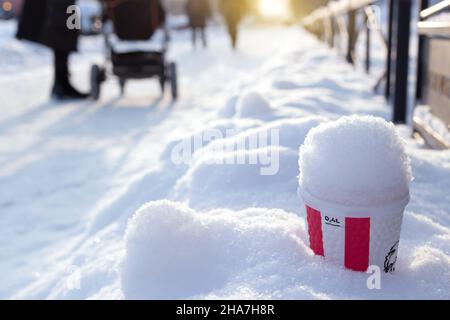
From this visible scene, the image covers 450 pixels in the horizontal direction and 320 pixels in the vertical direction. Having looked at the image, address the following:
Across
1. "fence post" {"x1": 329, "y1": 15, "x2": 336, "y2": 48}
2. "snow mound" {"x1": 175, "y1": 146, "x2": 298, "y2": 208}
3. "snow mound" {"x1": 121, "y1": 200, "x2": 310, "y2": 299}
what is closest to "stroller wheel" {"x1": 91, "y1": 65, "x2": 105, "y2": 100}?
"snow mound" {"x1": 175, "y1": 146, "x2": 298, "y2": 208}

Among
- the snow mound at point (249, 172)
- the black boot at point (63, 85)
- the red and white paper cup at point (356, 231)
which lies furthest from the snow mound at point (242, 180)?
the black boot at point (63, 85)

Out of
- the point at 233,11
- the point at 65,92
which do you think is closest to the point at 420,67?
the point at 65,92

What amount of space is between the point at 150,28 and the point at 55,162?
287cm

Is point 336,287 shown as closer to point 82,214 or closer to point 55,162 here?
point 82,214

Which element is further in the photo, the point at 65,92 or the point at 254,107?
the point at 65,92

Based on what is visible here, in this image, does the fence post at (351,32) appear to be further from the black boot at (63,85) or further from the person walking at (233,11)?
the person walking at (233,11)

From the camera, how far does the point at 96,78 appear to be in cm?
598

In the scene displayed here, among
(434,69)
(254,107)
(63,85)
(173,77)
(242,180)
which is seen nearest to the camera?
(242,180)

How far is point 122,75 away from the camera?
577 centimetres

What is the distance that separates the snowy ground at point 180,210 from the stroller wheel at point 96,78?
0.54m

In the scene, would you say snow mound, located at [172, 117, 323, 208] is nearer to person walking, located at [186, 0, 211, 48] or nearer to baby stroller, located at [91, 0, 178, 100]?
baby stroller, located at [91, 0, 178, 100]

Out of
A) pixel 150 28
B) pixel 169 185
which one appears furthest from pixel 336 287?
pixel 150 28

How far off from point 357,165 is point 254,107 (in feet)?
6.98

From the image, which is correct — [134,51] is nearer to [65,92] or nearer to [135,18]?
[135,18]
